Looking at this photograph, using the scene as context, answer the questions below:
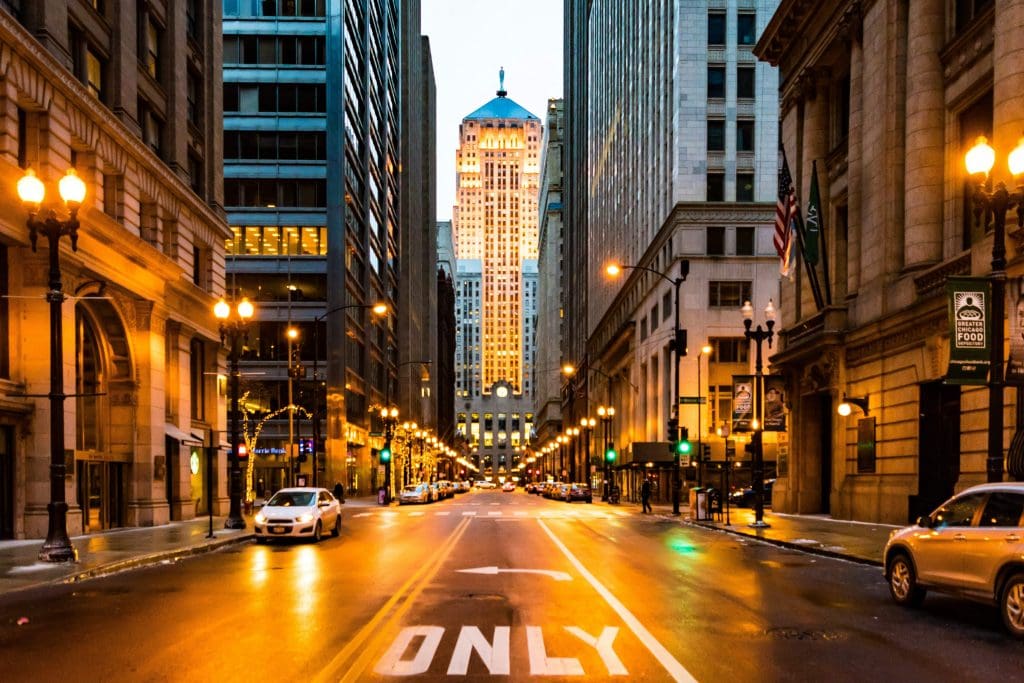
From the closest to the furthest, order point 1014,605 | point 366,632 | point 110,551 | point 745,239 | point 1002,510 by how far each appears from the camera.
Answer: point 366,632 → point 1014,605 → point 1002,510 → point 110,551 → point 745,239

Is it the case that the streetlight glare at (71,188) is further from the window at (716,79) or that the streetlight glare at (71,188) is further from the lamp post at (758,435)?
the window at (716,79)

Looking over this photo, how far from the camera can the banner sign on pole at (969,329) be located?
17.1 metres

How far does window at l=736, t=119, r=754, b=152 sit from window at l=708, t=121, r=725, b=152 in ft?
3.40

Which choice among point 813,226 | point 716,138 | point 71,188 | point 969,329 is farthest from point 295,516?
point 716,138

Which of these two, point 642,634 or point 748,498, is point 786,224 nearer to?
point 748,498

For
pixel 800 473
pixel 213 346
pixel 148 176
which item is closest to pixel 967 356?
pixel 800 473

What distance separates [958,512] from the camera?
41.2 ft

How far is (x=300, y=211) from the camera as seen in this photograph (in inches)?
2672

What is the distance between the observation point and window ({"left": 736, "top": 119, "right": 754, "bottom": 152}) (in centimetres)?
6222

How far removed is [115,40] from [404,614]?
1043 inches

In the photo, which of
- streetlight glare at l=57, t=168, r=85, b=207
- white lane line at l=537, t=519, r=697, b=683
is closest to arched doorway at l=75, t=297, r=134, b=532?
streetlight glare at l=57, t=168, r=85, b=207

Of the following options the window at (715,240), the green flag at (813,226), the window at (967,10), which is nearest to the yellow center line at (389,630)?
the window at (967,10)

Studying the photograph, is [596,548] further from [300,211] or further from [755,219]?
[300,211]

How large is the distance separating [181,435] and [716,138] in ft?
133
